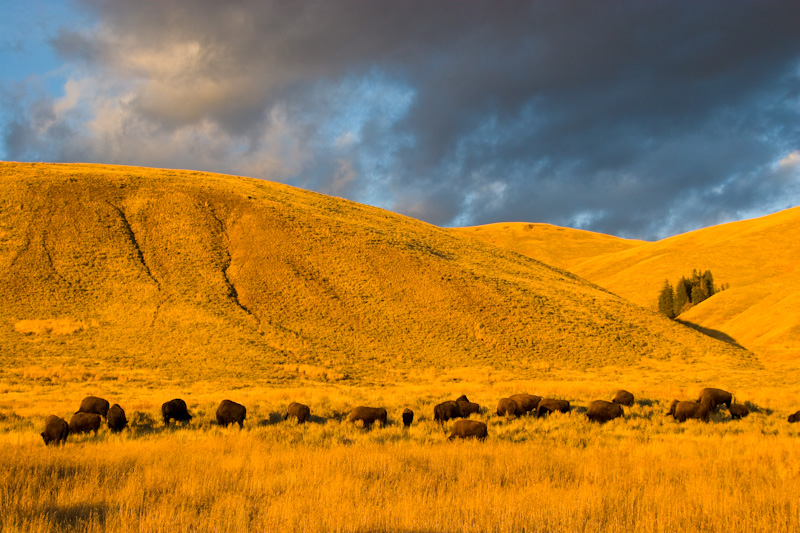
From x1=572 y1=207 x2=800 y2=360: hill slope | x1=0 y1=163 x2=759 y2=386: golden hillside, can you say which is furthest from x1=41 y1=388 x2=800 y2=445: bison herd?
x1=572 y1=207 x2=800 y2=360: hill slope

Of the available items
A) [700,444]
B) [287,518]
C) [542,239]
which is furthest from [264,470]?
[542,239]

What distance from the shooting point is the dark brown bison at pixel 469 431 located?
1471 centimetres

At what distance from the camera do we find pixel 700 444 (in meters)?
14.2

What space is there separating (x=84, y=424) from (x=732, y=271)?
115909mm

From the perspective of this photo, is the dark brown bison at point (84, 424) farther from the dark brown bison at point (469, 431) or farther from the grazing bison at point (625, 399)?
the grazing bison at point (625, 399)

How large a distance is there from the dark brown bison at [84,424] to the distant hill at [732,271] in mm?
53657

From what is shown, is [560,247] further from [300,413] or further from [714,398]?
[300,413]

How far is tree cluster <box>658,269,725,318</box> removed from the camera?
84.6 m

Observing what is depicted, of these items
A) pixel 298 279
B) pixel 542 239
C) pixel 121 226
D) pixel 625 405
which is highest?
pixel 542 239

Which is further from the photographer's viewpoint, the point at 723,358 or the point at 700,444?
the point at 723,358

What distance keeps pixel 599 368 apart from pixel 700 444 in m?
30.0

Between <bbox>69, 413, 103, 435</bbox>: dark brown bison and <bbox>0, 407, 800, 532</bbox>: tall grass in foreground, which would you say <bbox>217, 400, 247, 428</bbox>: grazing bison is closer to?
<bbox>0, 407, 800, 532</bbox>: tall grass in foreground

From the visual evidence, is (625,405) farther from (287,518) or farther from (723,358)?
(723,358)

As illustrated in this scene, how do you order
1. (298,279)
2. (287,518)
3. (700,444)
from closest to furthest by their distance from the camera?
(287,518) → (700,444) → (298,279)
